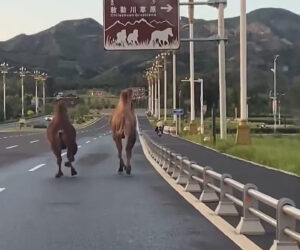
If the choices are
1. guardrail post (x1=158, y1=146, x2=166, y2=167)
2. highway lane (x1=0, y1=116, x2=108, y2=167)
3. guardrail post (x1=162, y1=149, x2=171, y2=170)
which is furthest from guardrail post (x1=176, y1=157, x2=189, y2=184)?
highway lane (x1=0, y1=116, x2=108, y2=167)

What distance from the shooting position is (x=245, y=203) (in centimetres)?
964

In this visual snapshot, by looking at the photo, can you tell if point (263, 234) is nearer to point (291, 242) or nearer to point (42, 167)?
point (291, 242)

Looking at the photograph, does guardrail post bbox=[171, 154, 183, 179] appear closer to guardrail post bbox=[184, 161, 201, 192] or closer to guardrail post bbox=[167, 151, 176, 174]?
guardrail post bbox=[167, 151, 176, 174]

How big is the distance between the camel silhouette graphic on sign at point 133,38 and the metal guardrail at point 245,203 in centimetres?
1180

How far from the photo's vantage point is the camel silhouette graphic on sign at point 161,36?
31.2 meters

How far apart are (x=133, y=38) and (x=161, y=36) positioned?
1.20m

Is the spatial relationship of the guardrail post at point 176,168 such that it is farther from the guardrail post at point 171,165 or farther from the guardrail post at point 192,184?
the guardrail post at point 192,184

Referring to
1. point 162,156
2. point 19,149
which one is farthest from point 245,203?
point 19,149

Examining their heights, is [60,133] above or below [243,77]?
below

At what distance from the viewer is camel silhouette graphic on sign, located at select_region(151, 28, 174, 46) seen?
31234 millimetres

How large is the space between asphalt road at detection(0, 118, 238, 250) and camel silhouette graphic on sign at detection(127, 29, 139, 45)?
12.4 metres

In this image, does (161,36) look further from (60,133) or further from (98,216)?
(98,216)

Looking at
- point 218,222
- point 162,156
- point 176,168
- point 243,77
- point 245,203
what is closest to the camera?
point 245,203

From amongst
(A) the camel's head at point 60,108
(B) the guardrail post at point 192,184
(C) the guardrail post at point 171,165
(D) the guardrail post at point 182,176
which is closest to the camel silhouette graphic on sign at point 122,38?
(C) the guardrail post at point 171,165
